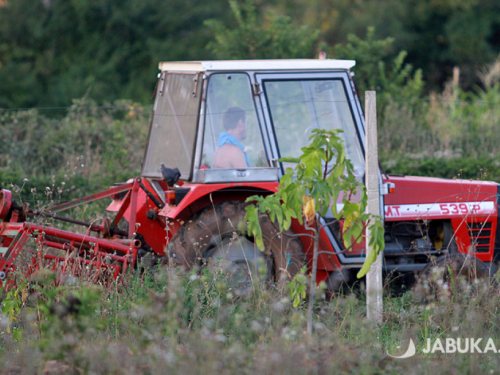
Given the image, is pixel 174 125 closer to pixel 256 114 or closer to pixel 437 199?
pixel 256 114

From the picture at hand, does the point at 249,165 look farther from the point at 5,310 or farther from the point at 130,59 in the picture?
the point at 130,59

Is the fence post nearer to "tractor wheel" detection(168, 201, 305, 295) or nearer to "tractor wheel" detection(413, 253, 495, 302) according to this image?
"tractor wheel" detection(413, 253, 495, 302)

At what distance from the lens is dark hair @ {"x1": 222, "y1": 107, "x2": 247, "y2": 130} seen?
4.75 meters

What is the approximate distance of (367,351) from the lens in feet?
9.70

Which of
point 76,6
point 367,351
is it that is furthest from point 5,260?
point 76,6

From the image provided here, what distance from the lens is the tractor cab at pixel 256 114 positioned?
4.70 m

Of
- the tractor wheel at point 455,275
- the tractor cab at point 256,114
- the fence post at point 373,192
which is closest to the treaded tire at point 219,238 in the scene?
the tractor cab at point 256,114

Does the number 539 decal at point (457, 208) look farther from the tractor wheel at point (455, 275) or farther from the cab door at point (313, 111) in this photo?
the cab door at point (313, 111)

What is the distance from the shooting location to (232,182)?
4.66 meters

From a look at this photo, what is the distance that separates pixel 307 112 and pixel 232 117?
2.26 feet

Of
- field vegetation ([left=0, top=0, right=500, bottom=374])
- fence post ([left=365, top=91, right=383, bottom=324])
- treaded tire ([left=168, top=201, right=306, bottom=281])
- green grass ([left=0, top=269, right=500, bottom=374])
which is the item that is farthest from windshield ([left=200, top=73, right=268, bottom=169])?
green grass ([left=0, top=269, right=500, bottom=374])

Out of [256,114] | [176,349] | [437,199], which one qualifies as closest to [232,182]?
[256,114]
